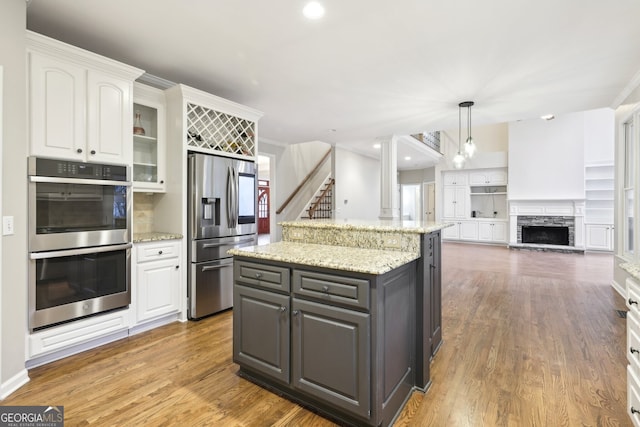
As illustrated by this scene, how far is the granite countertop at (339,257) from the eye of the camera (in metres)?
1.65

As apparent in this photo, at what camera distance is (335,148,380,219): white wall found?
753 cm

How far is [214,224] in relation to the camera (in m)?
3.40

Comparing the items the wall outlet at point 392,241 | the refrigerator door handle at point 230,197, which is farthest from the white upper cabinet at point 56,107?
the wall outlet at point 392,241

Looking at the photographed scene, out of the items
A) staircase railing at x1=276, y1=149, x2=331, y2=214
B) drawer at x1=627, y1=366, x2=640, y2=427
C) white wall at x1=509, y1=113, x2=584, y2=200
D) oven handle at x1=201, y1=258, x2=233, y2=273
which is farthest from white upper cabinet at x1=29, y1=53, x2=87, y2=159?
white wall at x1=509, y1=113, x2=584, y2=200

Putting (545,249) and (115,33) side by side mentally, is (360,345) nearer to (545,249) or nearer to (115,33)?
(115,33)

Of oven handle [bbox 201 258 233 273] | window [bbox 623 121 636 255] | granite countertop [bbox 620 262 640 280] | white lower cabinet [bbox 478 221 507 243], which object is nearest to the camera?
granite countertop [bbox 620 262 640 280]

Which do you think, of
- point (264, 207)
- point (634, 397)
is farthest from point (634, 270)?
point (264, 207)

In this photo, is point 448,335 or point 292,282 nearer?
point 292,282

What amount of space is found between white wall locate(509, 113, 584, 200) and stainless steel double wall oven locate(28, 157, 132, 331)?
9.52 m

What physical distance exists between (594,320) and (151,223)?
4907 millimetres

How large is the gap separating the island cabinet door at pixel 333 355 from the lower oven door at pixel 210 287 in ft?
5.88

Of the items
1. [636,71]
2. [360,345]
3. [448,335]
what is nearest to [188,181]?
[360,345]

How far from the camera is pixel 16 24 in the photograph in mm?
1987

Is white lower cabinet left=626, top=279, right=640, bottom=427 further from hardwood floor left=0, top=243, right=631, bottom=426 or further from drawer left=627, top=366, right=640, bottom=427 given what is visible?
hardwood floor left=0, top=243, right=631, bottom=426
